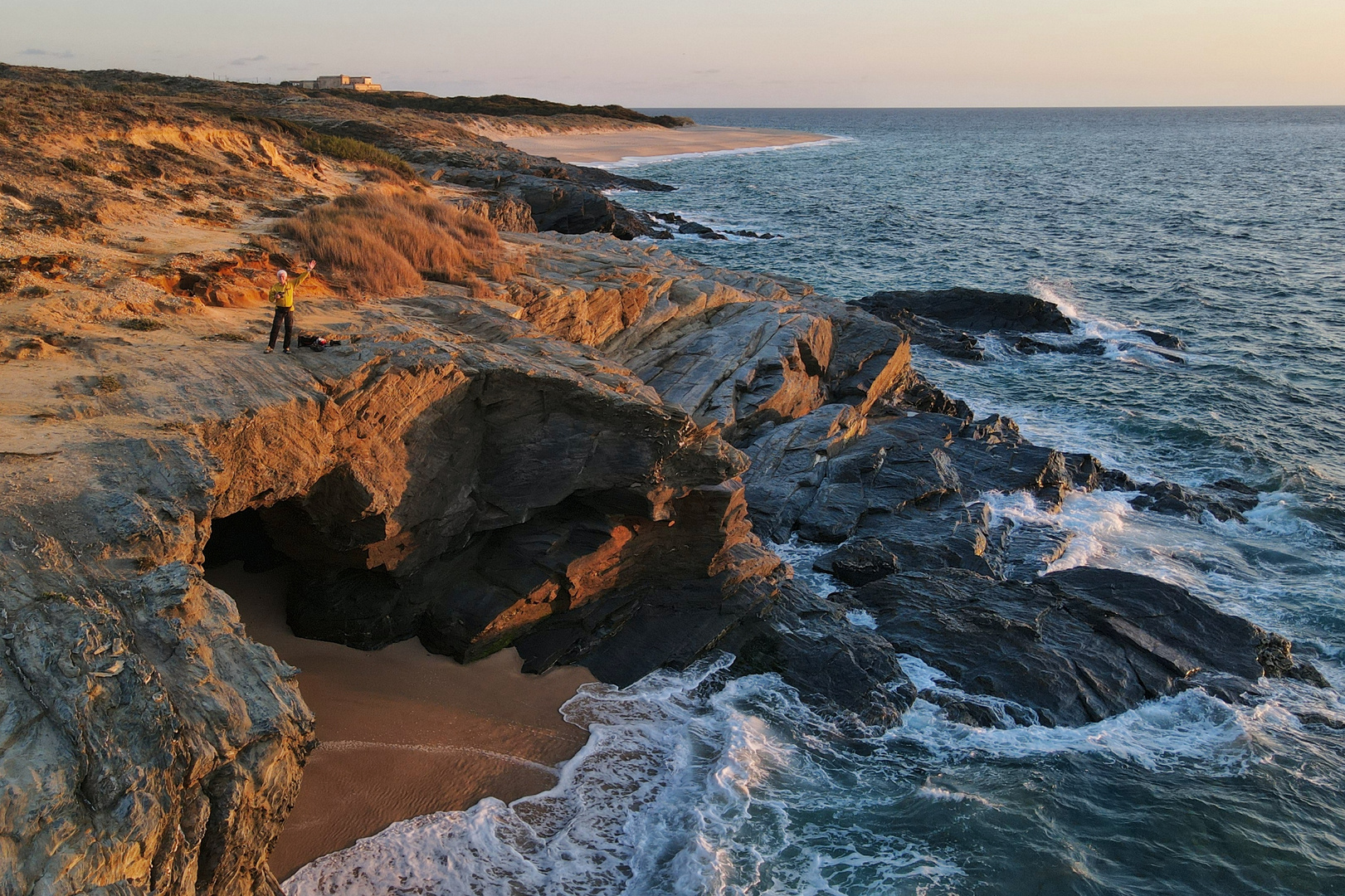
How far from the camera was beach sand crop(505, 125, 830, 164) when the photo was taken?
96.0 meters

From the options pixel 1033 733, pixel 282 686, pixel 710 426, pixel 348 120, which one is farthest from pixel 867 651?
pixel 348 120

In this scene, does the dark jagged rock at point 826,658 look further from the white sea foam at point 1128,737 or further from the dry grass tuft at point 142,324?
the dry grass tuft at point 142,324

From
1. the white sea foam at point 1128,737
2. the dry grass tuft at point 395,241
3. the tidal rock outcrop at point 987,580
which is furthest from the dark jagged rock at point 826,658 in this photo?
the dry grass tuft at point 395,241

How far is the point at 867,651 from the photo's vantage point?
1421 centimetres

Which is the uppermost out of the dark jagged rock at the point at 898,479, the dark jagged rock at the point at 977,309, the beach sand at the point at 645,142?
the beach sand at the point at 645,142

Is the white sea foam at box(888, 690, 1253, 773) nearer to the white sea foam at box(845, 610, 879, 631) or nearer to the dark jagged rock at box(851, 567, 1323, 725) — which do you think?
the dark jagged rock at box(851, 567, 1323, 725)

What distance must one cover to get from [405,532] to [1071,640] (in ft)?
37.5

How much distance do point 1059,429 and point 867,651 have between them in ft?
48.8

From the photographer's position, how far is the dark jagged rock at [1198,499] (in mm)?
20672

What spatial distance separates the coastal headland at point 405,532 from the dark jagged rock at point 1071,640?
61 millimetres

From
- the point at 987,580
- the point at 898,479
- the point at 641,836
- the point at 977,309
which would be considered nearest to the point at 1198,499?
the point at 898,479

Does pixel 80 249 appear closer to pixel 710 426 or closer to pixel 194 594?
pixel 194 594

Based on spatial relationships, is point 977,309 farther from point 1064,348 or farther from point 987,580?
point 987,580

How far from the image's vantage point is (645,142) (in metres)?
122
